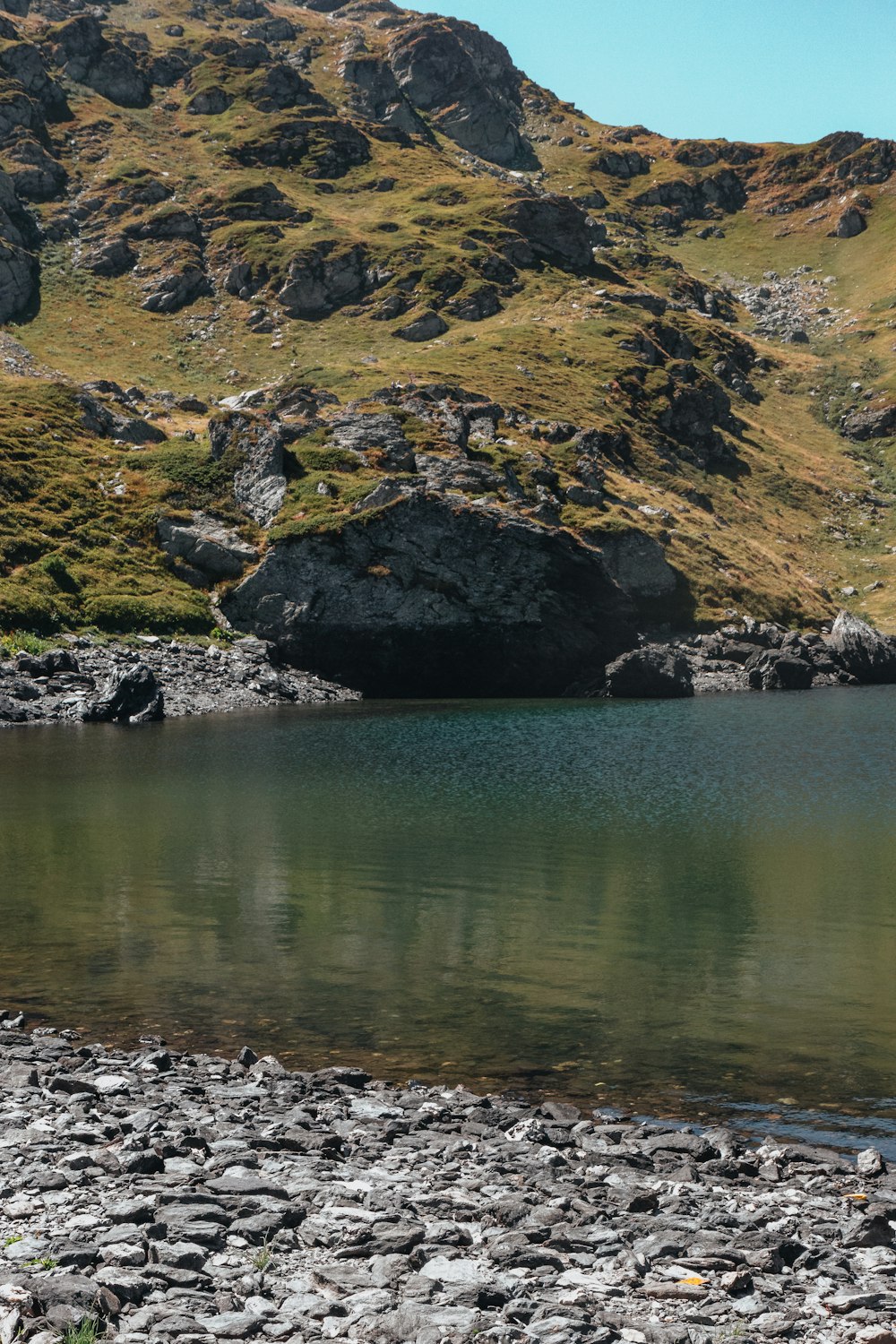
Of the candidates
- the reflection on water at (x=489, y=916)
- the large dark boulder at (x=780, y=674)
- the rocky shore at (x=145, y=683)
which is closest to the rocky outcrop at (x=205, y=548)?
the rocky shore at (x=145, y=683)

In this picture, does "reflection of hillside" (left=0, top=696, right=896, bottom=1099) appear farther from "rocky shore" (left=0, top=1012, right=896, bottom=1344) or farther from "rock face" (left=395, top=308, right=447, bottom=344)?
"rock face" (left=395, top=308, right=447, bottom=344)

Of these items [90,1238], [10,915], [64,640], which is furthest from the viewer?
[64,640]

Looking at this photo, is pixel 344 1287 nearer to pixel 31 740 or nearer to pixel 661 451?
pixel 31 740

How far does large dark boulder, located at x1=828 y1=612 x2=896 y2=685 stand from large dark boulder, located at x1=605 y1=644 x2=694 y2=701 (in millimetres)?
27938

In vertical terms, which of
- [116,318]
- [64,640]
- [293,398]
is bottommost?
[64,640]

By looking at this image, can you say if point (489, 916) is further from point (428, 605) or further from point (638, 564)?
point (638, 564)

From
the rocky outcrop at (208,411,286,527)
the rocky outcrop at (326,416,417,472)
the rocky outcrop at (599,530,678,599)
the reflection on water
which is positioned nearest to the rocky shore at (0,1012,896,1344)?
the reflection on water

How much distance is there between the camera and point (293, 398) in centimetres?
14600

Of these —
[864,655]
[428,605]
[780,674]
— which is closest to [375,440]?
[428,605]

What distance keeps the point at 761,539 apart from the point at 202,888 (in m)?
155

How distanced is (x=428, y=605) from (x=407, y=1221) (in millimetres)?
100917

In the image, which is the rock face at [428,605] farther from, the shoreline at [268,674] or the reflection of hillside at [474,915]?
the reflection of hillside at [474,915]

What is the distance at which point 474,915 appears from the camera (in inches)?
1259

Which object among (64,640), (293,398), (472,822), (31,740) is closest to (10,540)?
(64,640)
